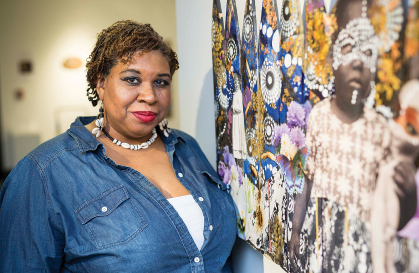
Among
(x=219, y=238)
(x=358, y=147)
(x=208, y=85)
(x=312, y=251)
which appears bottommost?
(x=219, y=238)

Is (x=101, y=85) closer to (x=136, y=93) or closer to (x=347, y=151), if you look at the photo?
(x=136, y=93)

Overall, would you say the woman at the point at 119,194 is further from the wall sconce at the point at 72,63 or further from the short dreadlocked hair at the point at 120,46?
the wall sconce at the point at 72,63

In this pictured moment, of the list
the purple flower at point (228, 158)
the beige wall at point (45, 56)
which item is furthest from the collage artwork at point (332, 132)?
the beige wall at point (45, 56)

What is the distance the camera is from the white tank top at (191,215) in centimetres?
110

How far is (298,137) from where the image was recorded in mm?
818

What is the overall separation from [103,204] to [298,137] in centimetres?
64

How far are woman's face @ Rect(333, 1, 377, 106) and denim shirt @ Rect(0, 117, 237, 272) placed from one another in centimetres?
69

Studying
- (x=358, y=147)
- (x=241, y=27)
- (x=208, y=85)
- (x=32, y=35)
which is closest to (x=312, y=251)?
(x=358, y=147)

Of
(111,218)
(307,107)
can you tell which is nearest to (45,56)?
(111,218)

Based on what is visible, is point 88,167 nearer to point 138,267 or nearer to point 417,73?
point 138,267

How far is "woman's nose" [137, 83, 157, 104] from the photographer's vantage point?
1117 mm

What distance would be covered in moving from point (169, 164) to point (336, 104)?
77 centimetres

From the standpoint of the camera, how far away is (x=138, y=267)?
0.96 meters

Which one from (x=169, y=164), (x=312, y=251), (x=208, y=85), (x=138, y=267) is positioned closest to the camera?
(x=312, y=251)
